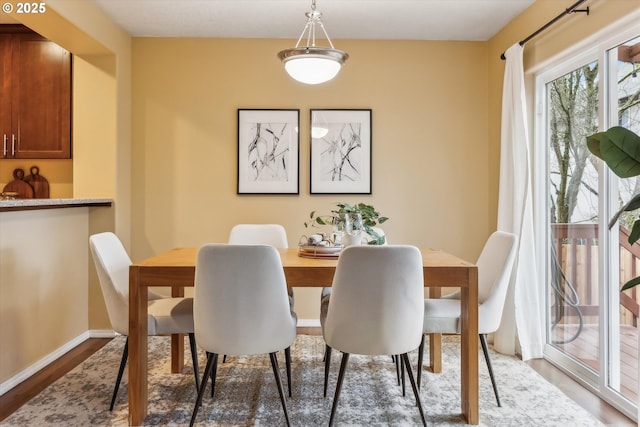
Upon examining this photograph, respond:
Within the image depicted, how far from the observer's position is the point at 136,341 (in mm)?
2162

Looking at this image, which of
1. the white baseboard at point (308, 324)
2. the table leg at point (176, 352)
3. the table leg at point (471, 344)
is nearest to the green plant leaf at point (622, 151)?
the table leg at point (471, 344)

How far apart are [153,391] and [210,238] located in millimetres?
1546

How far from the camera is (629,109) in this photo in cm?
237

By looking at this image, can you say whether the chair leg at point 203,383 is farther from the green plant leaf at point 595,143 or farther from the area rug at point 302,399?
the green plant leaf at point 595,143

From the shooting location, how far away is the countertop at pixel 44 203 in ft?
7.85

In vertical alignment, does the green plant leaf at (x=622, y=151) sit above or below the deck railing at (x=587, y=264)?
above

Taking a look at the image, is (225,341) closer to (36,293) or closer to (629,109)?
(36,293)

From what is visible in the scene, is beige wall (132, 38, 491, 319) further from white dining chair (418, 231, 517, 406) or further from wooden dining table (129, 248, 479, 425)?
wooden dining table (129, 248, 479, 425)

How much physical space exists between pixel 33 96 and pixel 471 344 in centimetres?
373

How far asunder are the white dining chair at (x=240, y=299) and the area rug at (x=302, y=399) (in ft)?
1.36

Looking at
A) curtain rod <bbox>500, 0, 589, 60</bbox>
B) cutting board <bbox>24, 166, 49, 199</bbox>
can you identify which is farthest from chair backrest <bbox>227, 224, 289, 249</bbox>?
curtain rod <bbox>500, 0, 589, 60</bbox>

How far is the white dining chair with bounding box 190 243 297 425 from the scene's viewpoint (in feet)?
6.42

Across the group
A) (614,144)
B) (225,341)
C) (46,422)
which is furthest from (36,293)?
(614,144)

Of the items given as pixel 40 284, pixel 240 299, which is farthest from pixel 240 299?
pixel 40 284
